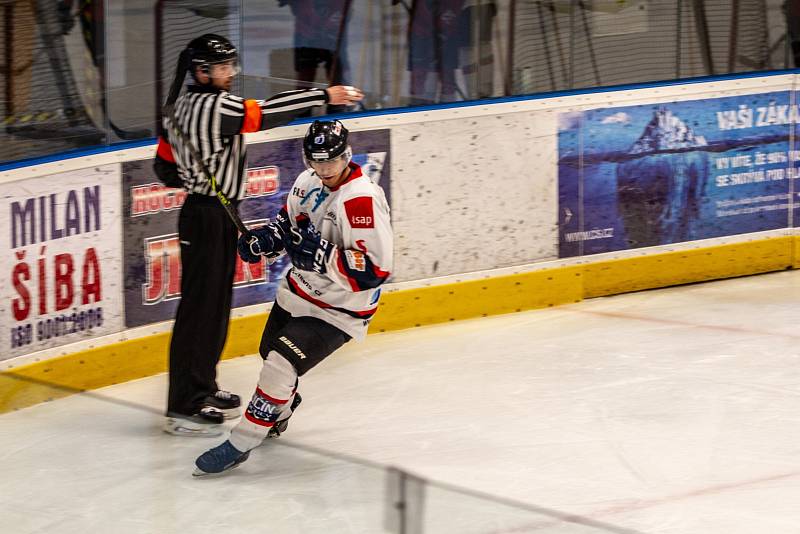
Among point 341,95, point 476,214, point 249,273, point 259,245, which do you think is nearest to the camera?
point 259,245

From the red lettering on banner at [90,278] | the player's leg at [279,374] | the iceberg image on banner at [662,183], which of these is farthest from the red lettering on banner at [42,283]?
the iceberg image on banner at [662,183]

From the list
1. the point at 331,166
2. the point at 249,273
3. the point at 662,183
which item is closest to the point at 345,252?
the point at 331,166

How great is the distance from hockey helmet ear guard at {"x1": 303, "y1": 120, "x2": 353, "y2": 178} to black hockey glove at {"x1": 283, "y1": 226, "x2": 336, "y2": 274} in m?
0.19

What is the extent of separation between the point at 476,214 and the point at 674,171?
1249 millimetres

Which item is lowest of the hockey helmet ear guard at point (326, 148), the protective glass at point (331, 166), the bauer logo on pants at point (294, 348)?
the bauer logo on pants at point (294, 348)

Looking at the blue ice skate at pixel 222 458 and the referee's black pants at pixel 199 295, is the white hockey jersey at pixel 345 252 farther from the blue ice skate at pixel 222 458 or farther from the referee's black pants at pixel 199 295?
the blue ice skate at pixel 222 458

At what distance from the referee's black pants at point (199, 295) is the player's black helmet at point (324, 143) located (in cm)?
68

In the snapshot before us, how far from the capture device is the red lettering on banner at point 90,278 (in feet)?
16.5

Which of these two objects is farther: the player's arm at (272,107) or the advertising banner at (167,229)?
the advertising banner at (167,229)

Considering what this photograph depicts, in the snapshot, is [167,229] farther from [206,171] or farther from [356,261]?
[356,261]

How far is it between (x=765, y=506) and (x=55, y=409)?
1965mm

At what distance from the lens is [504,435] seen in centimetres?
457

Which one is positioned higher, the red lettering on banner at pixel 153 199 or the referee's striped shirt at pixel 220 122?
the referee's striped shirt at pixel 220 122

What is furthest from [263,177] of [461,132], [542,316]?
[542,316]
